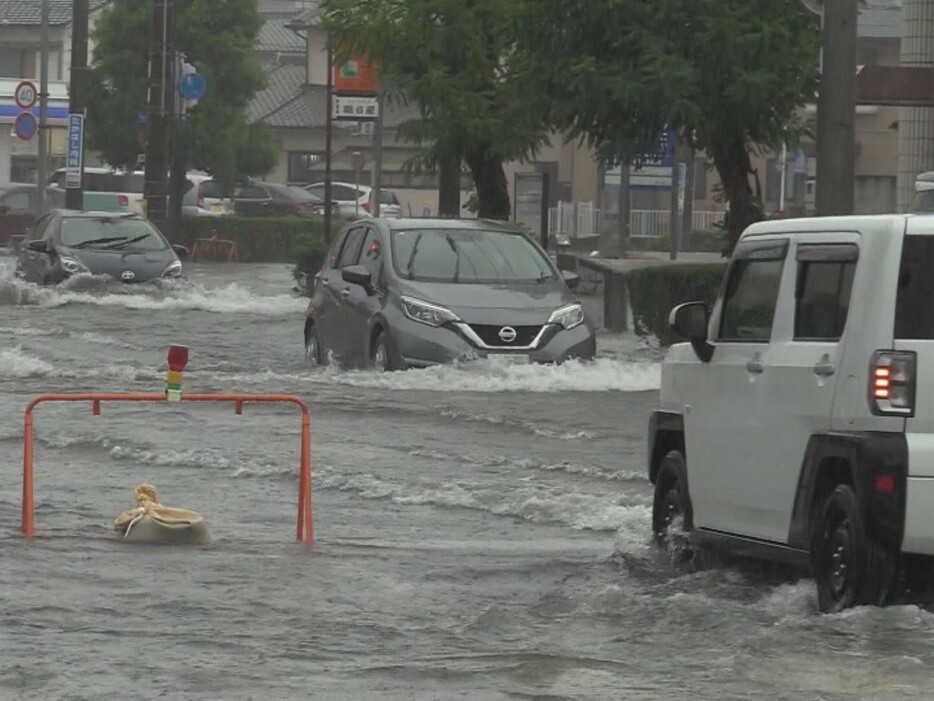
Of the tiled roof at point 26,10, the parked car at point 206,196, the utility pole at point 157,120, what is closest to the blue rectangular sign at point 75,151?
the utility pole at point 157,120

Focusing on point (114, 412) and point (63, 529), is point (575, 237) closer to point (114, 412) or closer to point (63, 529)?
point (114, 412)

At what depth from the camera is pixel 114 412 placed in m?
18.5

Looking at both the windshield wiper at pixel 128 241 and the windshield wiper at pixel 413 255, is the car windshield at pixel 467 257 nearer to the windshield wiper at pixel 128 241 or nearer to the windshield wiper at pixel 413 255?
the windshield wiper at pixel 413 255

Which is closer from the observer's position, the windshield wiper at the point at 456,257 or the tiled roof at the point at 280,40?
the windshield wiper at the point at 456,257

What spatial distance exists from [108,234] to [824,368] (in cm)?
2500

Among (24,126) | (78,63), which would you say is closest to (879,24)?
(24,126)

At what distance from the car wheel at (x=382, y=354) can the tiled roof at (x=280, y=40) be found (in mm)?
70631

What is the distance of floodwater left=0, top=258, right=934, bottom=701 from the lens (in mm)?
8172

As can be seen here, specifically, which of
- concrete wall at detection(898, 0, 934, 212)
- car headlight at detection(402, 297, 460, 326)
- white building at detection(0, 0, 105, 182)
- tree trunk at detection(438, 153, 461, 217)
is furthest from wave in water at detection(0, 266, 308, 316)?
white building at detection(0, 0, 105, 182)

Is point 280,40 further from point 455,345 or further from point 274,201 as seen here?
point 455,345

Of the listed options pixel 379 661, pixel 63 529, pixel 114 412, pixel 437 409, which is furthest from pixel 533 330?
pixel 379 661

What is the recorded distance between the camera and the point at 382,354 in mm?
20547

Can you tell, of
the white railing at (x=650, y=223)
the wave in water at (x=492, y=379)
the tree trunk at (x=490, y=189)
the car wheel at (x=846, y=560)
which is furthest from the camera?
the white railing at (x=650, y=223)

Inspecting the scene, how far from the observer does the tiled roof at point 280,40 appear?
300ft
